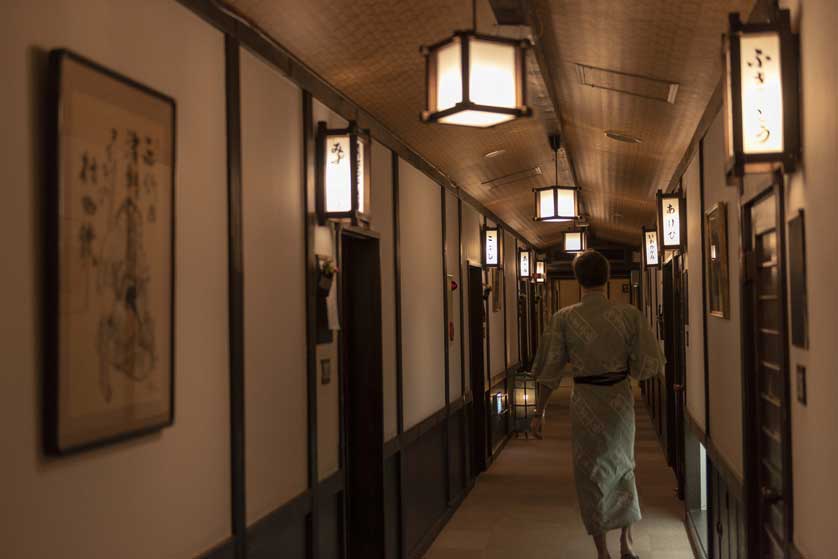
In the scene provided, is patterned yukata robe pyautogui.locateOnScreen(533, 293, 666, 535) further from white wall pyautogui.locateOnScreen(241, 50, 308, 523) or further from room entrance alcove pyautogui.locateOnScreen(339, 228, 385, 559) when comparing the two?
white wall pyautogui.locateOnScreen(241, 50, 308, 523)

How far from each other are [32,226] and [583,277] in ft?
10.7

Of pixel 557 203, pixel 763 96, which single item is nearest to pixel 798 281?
pixel 763 96

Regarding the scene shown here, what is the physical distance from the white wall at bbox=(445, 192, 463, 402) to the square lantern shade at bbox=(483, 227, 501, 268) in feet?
3.92

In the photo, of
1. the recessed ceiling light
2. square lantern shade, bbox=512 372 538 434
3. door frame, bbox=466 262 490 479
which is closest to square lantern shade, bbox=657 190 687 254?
the recessed ceiling light

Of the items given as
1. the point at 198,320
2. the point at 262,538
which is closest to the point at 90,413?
the point at 198,320

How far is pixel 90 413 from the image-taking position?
6.71ft

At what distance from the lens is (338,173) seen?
3832mm

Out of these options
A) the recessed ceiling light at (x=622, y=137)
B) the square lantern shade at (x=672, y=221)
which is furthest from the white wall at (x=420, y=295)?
the square lantern shade at (x=672, y=221)

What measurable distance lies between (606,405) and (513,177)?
13.4 feet

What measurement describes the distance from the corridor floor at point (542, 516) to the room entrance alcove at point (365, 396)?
1.08 meters

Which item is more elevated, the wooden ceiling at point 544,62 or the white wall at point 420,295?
the wooden ceiling at point 544,62

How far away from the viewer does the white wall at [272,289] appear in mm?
3066

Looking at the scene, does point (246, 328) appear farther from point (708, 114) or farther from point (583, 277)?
point (708, 114)

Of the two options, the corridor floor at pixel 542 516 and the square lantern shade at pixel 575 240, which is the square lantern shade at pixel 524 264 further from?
the corridor floor at pixel 542 516
